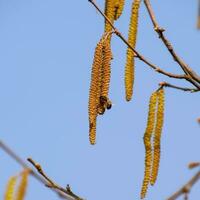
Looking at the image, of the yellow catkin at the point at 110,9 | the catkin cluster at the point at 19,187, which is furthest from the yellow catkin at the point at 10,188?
the yellow catkin at the point at 110,9

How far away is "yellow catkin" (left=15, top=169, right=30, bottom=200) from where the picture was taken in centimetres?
182

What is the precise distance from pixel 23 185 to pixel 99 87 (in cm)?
91

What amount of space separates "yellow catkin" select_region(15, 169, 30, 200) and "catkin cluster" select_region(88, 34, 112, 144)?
2.15ft

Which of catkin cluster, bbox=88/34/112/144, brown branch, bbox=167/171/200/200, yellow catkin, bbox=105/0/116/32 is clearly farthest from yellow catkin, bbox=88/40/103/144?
brown branch, bbox=167/171/200/200

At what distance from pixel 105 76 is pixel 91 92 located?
0.36ft

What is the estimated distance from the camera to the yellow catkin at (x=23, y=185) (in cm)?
182

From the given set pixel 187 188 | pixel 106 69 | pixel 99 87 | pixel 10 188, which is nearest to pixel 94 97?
pixel 99 87

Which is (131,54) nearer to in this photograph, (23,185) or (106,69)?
(106,69)

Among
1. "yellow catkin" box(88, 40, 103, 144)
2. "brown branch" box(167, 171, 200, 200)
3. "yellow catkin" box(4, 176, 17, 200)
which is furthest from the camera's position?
"yellow catkin" box(88, 40, 103, 144)

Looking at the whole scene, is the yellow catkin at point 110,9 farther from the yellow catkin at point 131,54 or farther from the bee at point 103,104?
the bee at point 103,104

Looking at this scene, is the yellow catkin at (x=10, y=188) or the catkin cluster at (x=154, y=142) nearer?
the yellow catkin at (x=10, y=188)

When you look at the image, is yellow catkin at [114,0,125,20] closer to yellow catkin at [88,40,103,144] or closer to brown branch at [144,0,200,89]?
brown branch at [144,0,200,89]

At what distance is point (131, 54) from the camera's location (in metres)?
2.91

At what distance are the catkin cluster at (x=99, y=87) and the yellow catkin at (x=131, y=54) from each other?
0.11 metres
